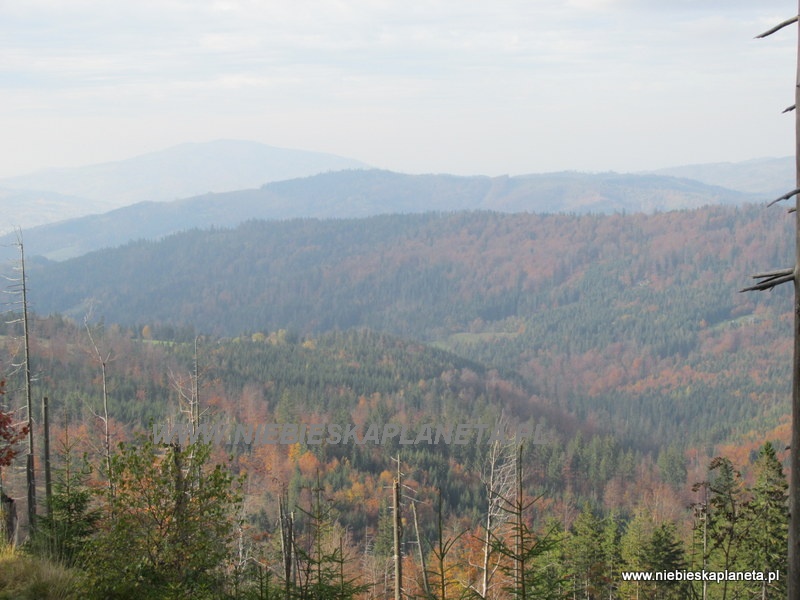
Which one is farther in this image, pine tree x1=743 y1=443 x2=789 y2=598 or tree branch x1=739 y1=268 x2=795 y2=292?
pine tree x1=743 y1=443 x2=789 y2=598

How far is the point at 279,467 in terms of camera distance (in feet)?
265

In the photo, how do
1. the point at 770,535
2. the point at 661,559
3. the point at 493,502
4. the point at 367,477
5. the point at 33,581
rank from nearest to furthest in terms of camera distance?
the point at 33,581
the point at 770,535
the point at 493,502
the point at 661,559
the point at 367,477

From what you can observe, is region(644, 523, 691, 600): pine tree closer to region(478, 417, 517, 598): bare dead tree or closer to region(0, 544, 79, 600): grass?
region(478, 417, 517, 598): bare dead tree

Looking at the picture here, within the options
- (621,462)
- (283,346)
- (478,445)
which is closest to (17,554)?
(478,445)

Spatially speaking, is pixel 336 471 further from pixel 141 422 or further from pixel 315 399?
pixel 315 399

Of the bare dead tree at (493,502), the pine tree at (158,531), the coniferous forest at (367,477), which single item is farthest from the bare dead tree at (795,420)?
the pine tree at (158,531)

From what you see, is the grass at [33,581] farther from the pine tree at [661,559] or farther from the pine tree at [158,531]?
the pine tree at [661,559]

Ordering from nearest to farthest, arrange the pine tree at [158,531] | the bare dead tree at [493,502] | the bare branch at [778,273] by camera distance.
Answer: the bare branch at [778,273] < the pine tree at [158,531] < the bare dead tree at [493,502]

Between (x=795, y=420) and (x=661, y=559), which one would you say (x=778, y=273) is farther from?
→ (x=661, y=559)

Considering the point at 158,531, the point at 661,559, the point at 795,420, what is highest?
the point at 795,420

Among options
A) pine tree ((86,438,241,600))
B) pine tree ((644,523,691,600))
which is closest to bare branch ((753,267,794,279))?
pine tree ((86,438,241,600))

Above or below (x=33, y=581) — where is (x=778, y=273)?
above

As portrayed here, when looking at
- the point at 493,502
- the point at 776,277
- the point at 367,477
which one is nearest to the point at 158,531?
the point at 776,277

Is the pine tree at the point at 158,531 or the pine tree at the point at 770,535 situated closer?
the pine tree at the point at 158,531
